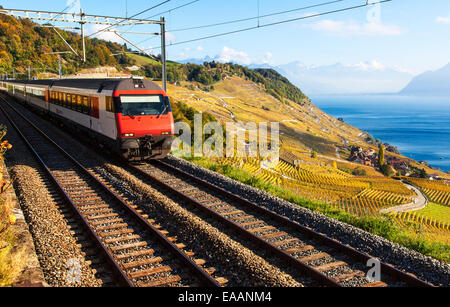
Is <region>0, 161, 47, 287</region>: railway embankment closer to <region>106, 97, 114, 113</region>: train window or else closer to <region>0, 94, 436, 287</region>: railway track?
<region>0, 94, 436, 287</region>: railway track

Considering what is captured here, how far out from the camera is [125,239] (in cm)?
778

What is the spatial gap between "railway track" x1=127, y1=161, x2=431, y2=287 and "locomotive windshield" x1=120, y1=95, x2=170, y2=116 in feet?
10.9

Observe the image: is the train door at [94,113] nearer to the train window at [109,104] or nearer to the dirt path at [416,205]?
the train window at [109,104]

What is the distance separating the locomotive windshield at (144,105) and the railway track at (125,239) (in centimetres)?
296

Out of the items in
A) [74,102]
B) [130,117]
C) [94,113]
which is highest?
[74,102]

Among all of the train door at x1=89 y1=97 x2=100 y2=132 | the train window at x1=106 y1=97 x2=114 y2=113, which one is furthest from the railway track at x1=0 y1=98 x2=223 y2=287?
the train door at x1=89 y1=97 x2=100 y2=132

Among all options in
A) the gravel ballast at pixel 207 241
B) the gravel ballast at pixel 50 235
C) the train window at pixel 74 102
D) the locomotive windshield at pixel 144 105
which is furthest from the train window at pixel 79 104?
the gravel ballast at pixel 207 241

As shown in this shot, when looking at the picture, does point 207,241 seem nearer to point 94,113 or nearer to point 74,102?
point 94,113

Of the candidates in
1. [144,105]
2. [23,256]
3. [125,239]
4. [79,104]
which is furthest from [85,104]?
[23,256]

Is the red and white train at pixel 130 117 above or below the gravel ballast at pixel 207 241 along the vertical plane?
above

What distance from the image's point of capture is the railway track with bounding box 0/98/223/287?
20.6ft

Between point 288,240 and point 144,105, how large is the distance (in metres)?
8.95

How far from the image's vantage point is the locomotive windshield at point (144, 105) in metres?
14.1
